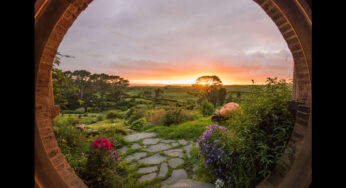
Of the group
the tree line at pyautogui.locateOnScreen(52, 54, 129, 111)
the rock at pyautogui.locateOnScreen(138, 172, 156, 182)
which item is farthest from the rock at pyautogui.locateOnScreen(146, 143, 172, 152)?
the tree line at pyautogui.locateOnScreen(52, 54, 129, 111)

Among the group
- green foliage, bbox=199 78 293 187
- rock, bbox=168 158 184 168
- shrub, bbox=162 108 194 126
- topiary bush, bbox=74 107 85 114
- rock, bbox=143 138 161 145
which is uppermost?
green foliage, bbox=199 78 293 187

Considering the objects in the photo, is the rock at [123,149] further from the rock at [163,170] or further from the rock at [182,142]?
the rock at [182,142]

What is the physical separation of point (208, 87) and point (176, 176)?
12641mm

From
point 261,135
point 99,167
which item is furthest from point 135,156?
point 261,135

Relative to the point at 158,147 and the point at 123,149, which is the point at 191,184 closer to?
the point at 158,147

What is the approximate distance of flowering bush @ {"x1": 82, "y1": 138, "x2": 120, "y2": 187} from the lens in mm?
2209

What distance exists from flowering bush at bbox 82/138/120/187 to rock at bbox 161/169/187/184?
39.0 inches

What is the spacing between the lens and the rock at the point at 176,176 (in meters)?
2.50

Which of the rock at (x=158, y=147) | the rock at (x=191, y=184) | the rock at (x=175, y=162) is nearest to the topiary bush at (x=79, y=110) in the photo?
the rock at (x=158, y=147)

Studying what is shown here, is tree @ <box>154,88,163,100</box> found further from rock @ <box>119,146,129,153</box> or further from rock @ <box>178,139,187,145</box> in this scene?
rock @ <box>119,146,129,153</box>

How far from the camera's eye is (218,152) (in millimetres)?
2285
